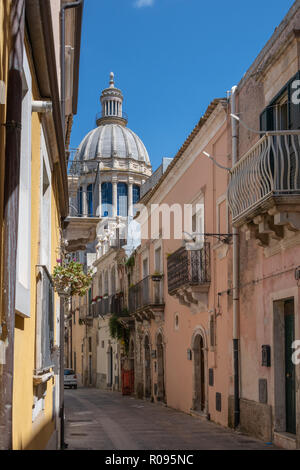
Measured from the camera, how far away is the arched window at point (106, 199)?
6327 cm

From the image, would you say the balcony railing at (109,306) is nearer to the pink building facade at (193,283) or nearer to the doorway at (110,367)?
the doorway at (110,367)

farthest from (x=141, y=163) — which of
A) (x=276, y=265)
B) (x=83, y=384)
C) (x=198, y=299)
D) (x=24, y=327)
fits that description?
(x=24, y=327)

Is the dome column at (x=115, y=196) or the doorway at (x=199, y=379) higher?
the dome column at (x=115, y=196)

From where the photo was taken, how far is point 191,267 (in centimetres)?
1816

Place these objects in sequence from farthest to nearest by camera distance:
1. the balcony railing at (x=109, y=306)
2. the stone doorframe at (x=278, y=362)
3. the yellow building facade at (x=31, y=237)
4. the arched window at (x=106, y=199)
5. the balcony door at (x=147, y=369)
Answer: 1. the arched window at (x=106, y=199)
2. the balcony railing at (x=109, y=306)
3. the balcony door at (x=147, y=369)
4. the stone doorframe at (x=278, y=362)
5. the yellow building facade at (x=31, y=237)

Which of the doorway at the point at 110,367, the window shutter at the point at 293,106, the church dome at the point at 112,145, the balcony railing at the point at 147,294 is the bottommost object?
the doorway at the point at 110,367

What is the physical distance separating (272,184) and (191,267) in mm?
8051

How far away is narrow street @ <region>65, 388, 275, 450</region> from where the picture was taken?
483 inches

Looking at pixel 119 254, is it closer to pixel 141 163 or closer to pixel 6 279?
pixel 6 279

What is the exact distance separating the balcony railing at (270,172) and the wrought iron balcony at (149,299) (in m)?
12.8

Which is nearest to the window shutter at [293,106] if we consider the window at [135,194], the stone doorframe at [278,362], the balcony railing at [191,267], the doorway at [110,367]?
the stone doorframe at [278,362]

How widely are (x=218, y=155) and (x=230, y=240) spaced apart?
103 inches

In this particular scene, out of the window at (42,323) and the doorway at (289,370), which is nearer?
the window at (42,323)
